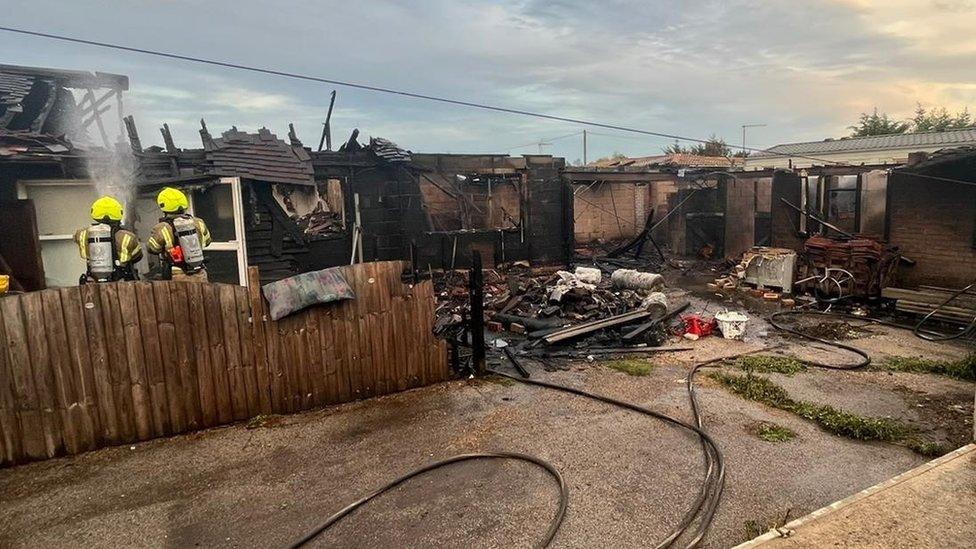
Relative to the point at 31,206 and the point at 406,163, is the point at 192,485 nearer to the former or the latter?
the point at 31,206

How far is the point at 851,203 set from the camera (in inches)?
506

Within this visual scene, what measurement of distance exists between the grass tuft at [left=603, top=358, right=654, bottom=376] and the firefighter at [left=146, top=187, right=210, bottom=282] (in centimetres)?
533

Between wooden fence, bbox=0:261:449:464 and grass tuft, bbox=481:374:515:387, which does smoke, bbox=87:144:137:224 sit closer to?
wooden fence, bbox=0:261:449:464

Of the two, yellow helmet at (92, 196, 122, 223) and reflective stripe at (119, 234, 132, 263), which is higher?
yellow helmet at (92, 196, 122, 223)

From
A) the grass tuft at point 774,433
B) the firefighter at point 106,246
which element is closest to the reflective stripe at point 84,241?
the firefighter at point 106,246

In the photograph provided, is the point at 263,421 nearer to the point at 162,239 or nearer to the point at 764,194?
the point at 162,239

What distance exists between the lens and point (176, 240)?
6090 millimetres

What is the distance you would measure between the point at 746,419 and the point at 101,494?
5.52 meters

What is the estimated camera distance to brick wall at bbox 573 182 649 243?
20.4 m

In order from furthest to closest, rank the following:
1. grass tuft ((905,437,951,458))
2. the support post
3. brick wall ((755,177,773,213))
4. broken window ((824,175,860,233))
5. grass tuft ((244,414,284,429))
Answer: brick wall ((755,177,773,213)) → broken window ((824,175,860,233)) → the support post → grass tuft ((244,414,284,429)) → grass tuft ((905,437,951,458))

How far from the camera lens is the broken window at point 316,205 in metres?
10.7

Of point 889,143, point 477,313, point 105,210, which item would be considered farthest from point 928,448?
point 889,143

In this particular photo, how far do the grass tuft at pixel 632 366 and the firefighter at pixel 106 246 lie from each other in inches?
242

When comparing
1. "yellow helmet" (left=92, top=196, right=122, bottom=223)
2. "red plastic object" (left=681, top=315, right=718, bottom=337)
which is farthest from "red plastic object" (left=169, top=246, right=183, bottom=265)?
"red plastic object" (left=681, top=315, right=718, bottom=337)
